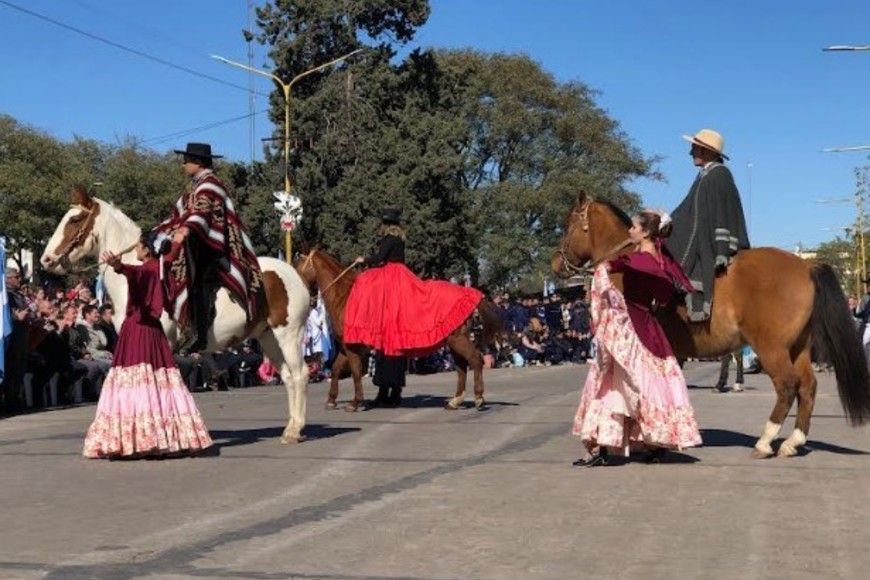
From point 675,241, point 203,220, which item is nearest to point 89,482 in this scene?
point 203,220

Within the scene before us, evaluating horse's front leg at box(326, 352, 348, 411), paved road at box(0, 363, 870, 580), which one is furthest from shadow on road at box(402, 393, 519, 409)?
paved road at box(0, 363, 870, 580)

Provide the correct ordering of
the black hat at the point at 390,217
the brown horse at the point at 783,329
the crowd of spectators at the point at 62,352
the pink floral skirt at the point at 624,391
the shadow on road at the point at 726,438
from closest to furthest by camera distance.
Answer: the pink floral skirt at the point at 624,391 < the brown horse at the point at 783,329 < the shadow on road at the point at 726,438 < the black hat at the point at 390,217 < the crowd of spectators at the point at 62,352

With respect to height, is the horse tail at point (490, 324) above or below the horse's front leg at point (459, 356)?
above

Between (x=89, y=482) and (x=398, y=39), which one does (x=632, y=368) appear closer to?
(x=89, y=482)

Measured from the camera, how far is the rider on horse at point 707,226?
9781 millimetres

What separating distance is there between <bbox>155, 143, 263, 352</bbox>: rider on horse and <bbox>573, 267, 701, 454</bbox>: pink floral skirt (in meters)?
3.33

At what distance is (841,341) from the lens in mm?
9781

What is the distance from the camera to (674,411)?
9.24 meters

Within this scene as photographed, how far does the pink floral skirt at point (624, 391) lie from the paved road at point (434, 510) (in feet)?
1.02

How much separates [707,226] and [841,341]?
4.89 feet

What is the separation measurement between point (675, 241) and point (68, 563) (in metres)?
6.09

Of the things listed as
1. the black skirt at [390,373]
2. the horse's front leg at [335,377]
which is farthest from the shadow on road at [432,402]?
the horse's front leg at [335,377]

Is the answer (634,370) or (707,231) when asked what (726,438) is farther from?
(634,370)

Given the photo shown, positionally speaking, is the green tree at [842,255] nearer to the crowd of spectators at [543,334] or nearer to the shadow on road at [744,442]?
the crowd of spectators at [543,334]
